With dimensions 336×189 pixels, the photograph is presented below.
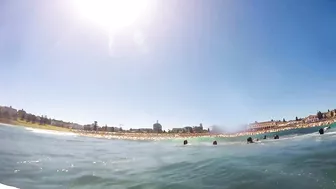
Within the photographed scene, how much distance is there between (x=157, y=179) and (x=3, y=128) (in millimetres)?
15547

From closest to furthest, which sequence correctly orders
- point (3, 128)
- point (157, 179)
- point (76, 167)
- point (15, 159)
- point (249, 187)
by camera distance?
point (249, 187), point (157, 179), point (76, 167), point (15, 159), point (3, 128)

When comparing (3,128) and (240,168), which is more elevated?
(3,128)

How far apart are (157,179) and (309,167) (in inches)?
179

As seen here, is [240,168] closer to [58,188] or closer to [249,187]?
[249,187]

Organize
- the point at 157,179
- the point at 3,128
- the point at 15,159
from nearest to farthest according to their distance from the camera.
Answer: the point at 157,179 → the point at 15,159 → the point at 3,128

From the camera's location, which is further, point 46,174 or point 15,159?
point 15,159

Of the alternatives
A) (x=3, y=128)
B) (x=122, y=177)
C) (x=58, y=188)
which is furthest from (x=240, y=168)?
(x=3, y=128)

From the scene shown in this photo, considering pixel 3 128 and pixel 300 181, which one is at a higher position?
pixel 3 128

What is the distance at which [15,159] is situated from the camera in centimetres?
997

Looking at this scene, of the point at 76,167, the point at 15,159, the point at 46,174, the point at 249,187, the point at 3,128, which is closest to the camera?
the point at 249,187

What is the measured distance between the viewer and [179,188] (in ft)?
21.1

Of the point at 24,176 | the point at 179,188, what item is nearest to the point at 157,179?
the point at 179,188

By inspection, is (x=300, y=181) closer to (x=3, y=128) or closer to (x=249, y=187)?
(x=249, y=187)

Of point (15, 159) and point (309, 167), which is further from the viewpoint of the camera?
point (15, 159)
